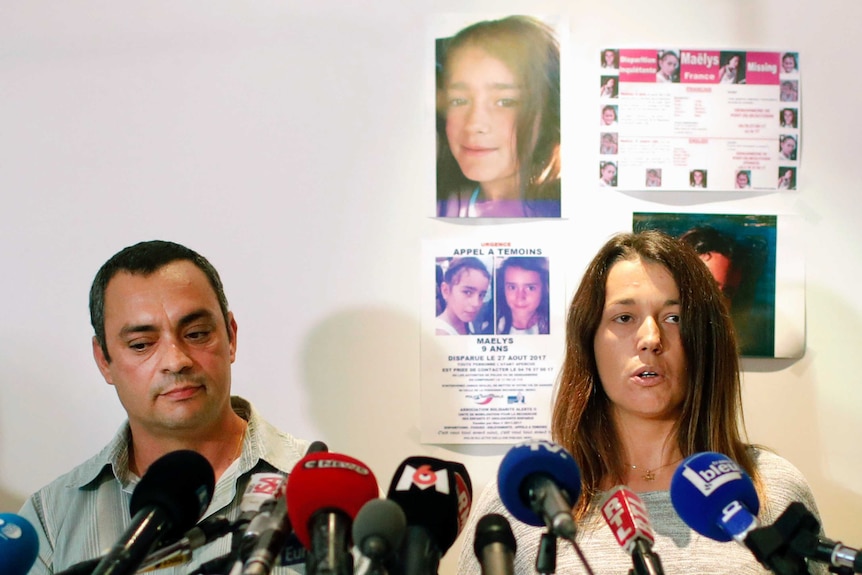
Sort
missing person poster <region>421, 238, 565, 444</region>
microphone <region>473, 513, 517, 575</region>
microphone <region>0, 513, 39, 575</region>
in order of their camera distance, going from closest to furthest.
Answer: microphone <region>473, 513, 517, 575</region>
microphone <region>0, 513, 39, 575</region>
missing person poster <region>421, 238, 565, 444</region>

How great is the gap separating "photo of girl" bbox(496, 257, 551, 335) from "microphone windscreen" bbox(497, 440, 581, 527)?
3.43ft

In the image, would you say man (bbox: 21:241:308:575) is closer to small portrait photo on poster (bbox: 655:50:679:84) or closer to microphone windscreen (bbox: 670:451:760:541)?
microphone windscreen (bbox: 670:451:760:541)

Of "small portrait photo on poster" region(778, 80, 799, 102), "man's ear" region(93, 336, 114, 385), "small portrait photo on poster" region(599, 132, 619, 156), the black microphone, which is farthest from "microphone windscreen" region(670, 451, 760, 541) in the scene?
"small portrait photo on poster" region(778, 80, 799, 102)

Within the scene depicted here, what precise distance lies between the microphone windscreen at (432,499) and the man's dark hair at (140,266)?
0.94 metres

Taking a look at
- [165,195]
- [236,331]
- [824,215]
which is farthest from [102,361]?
[824,215]

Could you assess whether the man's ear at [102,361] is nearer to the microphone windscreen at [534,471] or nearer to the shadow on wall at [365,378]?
the shadow on wall at [365,378]

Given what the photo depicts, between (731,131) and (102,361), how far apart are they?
1.71 metres

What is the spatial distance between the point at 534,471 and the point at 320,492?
278mm

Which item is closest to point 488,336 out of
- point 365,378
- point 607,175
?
point 365,378

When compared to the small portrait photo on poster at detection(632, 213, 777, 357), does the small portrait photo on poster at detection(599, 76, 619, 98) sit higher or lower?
higher

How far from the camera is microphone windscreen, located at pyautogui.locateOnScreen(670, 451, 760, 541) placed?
996 millimetres

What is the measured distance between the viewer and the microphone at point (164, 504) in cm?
89

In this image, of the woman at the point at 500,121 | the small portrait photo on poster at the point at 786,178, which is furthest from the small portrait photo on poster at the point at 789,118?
the woman at the point at 500,121

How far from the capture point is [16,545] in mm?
1094
